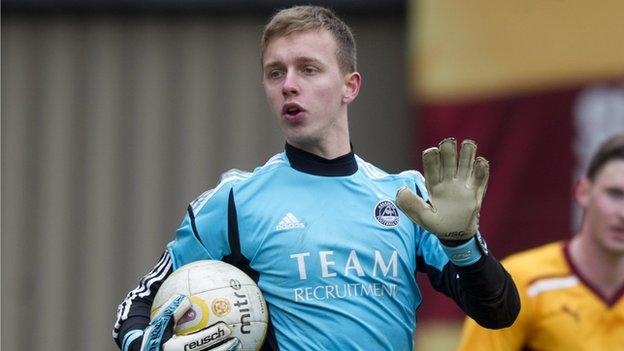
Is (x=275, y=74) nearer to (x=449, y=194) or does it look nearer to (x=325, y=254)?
(x=325, y=254)

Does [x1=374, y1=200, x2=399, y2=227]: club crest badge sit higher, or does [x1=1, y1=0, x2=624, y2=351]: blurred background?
[x1=374, y1=200, x2=399, y2=227]: club crest badge

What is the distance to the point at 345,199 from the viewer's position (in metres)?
4.95

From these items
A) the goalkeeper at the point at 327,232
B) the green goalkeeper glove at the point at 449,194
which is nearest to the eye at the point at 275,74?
the goalkeeper at the point at 327,232

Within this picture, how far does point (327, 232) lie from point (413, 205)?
384mm

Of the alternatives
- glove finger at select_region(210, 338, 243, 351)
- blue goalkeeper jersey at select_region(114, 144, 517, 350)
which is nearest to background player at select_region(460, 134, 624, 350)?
blue goalkeeper jersey at select_region(114, 144, 517, 350)

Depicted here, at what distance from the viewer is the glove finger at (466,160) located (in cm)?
458

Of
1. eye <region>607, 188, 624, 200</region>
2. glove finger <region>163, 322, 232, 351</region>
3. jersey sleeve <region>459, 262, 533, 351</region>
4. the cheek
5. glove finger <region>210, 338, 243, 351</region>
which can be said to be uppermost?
the cheek

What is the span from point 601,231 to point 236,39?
12.6ft

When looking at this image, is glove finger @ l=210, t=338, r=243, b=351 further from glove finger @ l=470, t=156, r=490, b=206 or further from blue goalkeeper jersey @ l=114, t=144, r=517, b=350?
glove finger @ l=470, t=156, r=490, b=206

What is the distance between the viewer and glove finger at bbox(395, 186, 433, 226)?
4586mm

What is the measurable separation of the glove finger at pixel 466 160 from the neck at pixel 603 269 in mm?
2470

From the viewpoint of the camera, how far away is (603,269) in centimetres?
688

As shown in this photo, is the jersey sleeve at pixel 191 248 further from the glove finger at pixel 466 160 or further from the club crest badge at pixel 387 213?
the glove finger at pixel 466 160

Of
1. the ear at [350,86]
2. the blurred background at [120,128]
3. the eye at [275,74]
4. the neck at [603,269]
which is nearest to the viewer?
the eye at [275,74]
